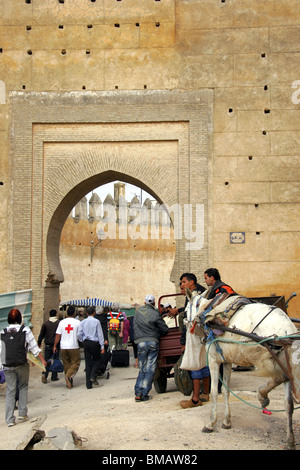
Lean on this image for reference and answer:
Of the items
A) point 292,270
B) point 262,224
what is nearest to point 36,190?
point 262,224

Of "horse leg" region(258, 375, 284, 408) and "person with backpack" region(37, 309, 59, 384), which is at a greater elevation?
"horse leg" region(258, 375, 284, 408)

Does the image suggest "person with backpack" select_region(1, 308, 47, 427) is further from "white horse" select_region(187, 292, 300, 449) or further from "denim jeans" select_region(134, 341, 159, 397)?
"white horse" select_region(187, 292, 300, 449)

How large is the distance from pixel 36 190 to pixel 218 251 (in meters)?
4.06

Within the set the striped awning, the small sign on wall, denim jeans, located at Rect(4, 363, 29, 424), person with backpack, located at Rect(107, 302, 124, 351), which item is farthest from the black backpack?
the striped awning

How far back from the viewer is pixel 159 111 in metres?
11.6

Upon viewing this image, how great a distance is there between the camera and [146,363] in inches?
276

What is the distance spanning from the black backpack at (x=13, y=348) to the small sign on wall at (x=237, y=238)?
575 centimetres

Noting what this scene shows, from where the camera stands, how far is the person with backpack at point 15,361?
6.42m

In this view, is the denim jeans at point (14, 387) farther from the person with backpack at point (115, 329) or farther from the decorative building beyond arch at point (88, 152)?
the decorative building beyond arch at point (88, 152)

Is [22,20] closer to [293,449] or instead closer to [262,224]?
[262,224]

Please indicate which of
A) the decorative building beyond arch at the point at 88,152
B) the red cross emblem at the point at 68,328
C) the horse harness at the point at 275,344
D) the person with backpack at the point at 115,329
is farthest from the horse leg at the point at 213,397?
the decorative building beyond arch at the point at 88,152

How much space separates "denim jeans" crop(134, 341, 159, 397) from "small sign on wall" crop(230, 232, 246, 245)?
15.3ft

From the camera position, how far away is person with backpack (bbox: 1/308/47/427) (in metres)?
6.42

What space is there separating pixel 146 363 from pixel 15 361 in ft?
5.35
